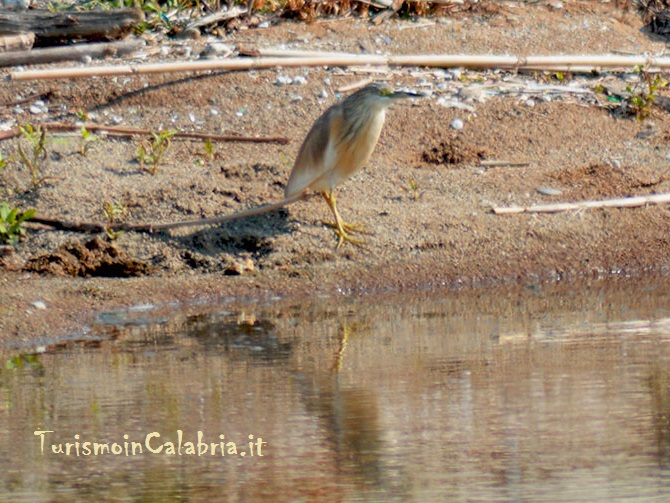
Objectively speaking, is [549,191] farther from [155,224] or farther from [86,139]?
[86,139]

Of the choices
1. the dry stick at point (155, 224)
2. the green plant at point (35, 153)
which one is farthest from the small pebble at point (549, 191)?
the green plant at point (35, 153)

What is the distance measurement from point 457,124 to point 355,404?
4.56 metres

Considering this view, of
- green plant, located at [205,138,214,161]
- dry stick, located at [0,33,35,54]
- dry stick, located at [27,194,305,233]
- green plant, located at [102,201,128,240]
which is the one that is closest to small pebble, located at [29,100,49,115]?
dry stick, located at [0,33,35,54]

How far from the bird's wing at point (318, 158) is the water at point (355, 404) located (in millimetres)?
1003

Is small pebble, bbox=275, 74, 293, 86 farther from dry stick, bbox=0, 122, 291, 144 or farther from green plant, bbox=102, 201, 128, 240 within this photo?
green plant, bbox=102, 201, 128, 240

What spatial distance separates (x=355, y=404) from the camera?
5.18 m

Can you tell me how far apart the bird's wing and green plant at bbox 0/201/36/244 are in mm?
1646

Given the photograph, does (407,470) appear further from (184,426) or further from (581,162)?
(581,162)

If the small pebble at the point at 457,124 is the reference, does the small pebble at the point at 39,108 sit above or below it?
below

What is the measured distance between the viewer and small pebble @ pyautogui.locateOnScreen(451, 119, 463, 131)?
9.38 m

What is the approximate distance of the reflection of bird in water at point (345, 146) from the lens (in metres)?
7.96

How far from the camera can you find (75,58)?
32.8 feet

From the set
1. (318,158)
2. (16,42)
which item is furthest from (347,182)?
(16,42)

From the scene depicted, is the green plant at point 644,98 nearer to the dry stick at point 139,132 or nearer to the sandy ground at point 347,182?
the sandy ground at point 347,182
